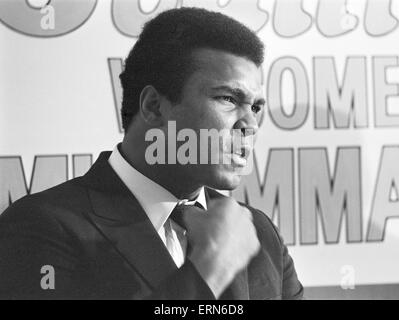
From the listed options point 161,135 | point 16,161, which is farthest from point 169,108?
point 16,161

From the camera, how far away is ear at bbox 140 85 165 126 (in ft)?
4.01

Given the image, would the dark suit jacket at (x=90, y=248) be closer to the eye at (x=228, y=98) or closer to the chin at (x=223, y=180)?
the chin at (x=223, y=180)

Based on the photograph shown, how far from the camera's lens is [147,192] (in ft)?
4.01

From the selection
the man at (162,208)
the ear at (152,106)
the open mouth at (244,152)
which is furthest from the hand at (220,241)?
the ear at (152,106)

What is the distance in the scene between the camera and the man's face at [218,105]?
1213mm

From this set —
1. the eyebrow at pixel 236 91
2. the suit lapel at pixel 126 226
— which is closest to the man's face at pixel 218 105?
the eyebrow at pixel 236 91

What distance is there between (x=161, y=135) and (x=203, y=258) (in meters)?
0.29

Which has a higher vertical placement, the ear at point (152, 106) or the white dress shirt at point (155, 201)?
the ear at point (152, 106)

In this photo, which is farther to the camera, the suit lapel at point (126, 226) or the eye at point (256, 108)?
the eye at point (256, 108)

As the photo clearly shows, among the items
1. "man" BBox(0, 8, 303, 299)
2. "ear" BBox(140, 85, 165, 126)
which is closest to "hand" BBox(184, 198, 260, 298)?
"man" BBox(0, 8, 303, 299)

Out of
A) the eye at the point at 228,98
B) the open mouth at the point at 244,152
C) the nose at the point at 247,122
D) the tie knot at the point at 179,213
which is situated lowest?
the tie knot at the point at 179,213

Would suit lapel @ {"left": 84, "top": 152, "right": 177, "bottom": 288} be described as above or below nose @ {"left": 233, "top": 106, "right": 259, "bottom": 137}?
below

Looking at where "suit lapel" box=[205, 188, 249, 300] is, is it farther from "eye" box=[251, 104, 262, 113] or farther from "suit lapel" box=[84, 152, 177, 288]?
"eye" box=[251, 104, 262, 113]
